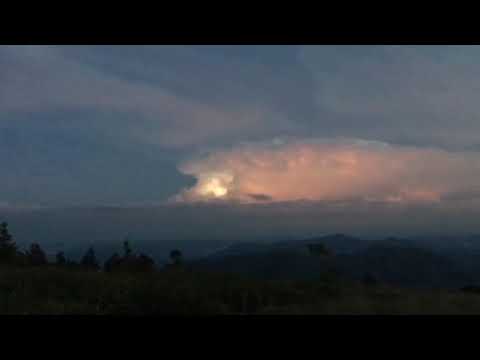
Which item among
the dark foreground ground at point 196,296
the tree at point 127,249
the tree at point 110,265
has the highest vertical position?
the tree at point 127,249

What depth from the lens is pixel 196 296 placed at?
23.0 feet

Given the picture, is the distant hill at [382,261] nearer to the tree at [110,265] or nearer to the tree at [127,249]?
the tree at [127,249]

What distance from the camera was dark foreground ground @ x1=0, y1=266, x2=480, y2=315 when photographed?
6.39 m

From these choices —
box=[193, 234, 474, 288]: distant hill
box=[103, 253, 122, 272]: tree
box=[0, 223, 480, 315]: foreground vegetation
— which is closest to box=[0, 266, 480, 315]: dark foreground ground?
box=[0, 223, 480, 315]: foreground vegetation

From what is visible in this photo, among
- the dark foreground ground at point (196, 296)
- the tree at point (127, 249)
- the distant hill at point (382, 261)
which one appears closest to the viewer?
the dark foreground ground at point (196, 296)

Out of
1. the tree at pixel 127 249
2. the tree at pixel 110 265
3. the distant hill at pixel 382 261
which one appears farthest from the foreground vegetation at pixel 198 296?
the distant hill at pixel 382 261

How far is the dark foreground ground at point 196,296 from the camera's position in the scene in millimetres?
6391

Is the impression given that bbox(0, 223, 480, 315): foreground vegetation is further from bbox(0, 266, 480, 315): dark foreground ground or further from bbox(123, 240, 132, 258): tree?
bbox(123, 240, 132, 258): tree

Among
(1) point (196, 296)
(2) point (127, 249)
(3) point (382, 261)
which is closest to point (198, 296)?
(1) point (196, 296)

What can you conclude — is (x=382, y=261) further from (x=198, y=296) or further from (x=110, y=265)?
(x=198, y=296)

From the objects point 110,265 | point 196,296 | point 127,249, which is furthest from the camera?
point 127,249

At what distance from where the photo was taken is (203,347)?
3.65 m

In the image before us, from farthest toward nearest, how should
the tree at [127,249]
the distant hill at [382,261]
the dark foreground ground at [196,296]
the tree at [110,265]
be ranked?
the distant hill at [382,261]
the tree at [127,249]
the tree at [110,265]
the dark foreground ground at [196,296]
